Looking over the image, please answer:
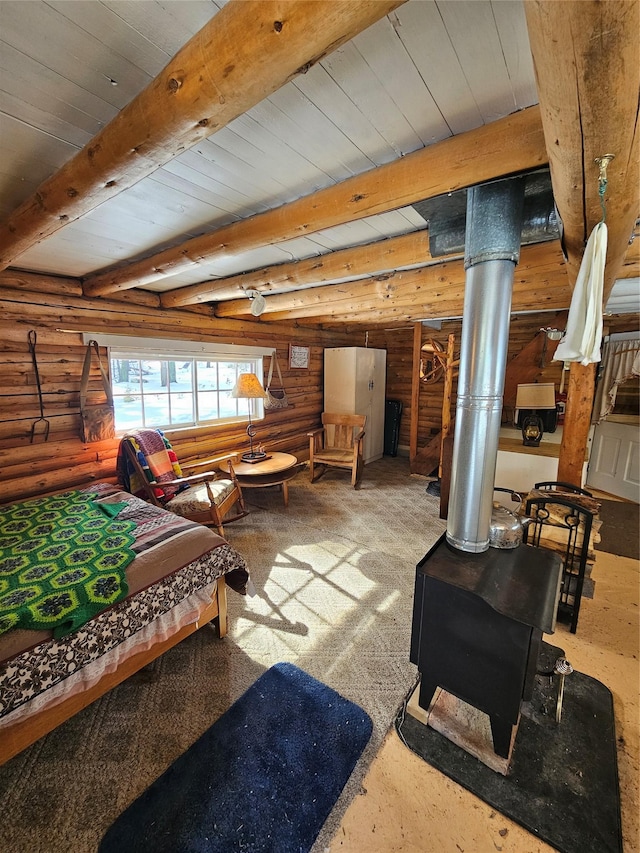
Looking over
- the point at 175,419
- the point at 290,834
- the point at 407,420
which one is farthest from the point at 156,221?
the point at 407,420

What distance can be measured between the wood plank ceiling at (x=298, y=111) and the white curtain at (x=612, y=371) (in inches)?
133

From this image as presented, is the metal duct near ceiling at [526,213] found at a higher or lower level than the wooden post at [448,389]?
higher

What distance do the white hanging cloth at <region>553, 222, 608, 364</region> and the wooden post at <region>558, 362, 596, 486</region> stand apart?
232cm

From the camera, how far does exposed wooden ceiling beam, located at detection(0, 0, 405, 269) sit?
57 centimetres

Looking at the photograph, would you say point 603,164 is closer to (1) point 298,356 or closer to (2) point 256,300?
(2) point 256,300

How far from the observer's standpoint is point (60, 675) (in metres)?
1.26

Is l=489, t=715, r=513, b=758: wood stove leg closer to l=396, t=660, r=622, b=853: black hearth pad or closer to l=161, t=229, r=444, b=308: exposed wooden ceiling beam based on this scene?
l=396, t=660, r=622, b=853: black hearth pad

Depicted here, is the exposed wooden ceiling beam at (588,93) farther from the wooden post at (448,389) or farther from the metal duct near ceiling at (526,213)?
the wooden post at (448,389)

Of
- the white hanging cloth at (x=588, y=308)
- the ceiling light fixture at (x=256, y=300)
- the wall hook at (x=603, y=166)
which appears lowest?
the white hanging cloth at (x=588, y=308)

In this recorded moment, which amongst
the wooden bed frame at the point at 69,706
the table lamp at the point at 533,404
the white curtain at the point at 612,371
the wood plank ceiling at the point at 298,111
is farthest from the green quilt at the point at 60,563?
the white curtain at the point at 612,371

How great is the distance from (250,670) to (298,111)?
92.9 inches

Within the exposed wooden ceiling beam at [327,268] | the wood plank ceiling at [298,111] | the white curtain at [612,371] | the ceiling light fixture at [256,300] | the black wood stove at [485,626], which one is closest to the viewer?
the wood plank ceiling at [298,111]

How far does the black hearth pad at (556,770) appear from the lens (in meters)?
1.21

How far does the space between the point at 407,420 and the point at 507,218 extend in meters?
4.99
